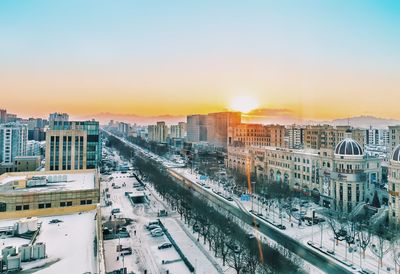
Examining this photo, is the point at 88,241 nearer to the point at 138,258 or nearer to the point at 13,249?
the point at 13,249

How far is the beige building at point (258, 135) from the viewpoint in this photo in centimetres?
11906

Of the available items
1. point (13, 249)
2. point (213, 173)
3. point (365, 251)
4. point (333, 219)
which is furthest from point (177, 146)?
point (13, 249)

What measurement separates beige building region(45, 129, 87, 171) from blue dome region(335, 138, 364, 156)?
55.2 meters

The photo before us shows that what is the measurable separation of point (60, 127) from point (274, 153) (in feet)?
176

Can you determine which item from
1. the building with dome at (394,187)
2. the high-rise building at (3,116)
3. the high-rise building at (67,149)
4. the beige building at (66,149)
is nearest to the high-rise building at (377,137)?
the building with dome at (394,187)

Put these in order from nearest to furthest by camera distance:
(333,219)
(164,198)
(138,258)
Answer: (138,258)
(333,219)
(164,198)

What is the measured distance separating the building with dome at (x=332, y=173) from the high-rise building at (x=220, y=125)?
85.5 meters

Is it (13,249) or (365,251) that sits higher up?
(13,249)

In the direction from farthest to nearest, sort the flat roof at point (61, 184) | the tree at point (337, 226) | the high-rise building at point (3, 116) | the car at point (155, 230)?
the high-rise building at point (3, 116) → the car at point (155, 230) → the tree at point (337, 226) → the flat roof at point (61, 184)

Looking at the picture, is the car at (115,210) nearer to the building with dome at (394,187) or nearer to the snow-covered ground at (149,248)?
the snow-covered ground at (149,248)

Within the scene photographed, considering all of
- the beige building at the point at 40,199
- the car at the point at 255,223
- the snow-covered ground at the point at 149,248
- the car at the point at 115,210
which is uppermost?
the beige building at the point at 40,199

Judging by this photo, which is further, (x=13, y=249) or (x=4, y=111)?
(x=4, y=111)

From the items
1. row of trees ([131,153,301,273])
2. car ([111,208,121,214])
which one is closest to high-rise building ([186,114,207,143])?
row of trees ([131,153,301,273])

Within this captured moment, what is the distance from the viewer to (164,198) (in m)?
60.1
